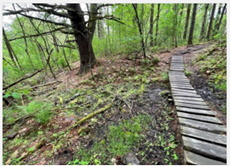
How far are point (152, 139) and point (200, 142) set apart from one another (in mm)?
763

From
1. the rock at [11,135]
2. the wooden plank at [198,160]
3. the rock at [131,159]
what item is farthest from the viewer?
the rock at [11,135]

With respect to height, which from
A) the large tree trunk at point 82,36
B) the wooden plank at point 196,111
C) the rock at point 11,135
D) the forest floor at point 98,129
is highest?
the large tree trunk at point 82,36

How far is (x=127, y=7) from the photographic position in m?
5.44

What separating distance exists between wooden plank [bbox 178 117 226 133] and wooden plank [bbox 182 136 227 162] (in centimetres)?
35

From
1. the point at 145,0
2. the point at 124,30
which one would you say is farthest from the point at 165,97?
the point at 124,30

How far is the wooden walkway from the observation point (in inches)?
59.1

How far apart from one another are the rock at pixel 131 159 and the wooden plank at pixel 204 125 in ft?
3.86

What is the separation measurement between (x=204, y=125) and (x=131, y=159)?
5.10ft

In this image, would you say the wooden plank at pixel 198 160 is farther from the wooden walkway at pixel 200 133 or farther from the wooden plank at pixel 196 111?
the wooden plank at pixel 196 111

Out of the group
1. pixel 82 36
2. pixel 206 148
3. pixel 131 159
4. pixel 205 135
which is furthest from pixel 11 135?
pixel 82 36

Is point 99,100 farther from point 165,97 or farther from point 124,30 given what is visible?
point 124,30

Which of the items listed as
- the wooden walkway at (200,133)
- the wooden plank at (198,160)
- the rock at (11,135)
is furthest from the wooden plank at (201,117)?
the rock at (11,135)

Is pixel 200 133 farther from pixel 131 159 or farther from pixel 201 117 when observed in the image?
pixel 131 159

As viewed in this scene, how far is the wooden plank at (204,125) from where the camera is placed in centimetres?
189
